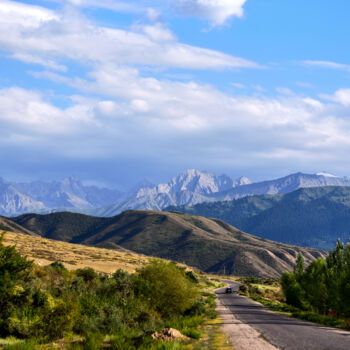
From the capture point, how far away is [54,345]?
59.9ft

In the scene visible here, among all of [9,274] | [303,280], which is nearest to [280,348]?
[9,274]

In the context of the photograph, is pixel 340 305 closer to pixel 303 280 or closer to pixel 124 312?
pixel 303 280

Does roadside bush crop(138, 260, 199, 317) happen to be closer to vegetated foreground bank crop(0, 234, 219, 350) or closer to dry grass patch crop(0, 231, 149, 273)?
vegetated foreground bank crop(0, 234, 219, 350)

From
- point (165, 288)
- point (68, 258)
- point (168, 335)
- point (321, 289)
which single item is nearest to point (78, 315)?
point (168, 335)

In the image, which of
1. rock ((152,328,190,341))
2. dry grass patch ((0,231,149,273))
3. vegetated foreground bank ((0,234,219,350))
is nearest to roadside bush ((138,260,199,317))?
vegetated foreground bank ((0,234,219,350))

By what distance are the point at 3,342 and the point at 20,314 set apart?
3.75 meters

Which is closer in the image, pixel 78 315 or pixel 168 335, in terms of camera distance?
pixel 168 335

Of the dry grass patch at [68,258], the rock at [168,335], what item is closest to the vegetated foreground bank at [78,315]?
the rock at [168,335]

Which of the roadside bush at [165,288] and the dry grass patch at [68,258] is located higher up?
the roadside bush at [165,288]

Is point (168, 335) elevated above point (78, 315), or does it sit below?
below

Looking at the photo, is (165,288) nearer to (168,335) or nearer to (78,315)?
(78,315)

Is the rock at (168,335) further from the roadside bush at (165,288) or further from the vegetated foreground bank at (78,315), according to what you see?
the roadside bush at (165,288)

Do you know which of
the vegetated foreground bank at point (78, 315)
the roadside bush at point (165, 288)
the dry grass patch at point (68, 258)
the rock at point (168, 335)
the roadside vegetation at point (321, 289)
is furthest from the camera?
the dry grass patch at point (68, 258)

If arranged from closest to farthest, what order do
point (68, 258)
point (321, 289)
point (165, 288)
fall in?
point (165, 288)
point (321, 289)
point (68, 258)
